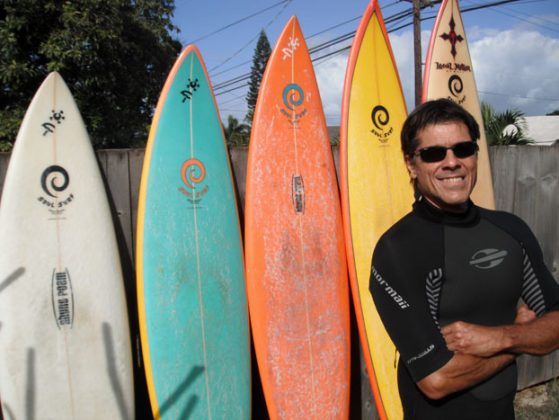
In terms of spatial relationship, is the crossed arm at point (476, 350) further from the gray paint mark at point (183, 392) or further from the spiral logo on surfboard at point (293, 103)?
the spiral logo on surfboard at point (293, 103)

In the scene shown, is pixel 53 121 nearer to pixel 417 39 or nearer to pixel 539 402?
pixel 539 402

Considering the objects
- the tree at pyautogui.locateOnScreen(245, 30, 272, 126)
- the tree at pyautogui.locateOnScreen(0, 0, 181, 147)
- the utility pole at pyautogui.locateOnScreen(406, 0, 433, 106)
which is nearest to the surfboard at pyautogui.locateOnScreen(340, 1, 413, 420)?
the tree at pyautogui.locateOnScreen(0, 0, 181, 147)

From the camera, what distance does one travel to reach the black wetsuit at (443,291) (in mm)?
1032

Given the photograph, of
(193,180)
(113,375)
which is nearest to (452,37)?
(193,180)

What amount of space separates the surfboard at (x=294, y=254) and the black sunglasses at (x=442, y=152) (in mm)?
1178

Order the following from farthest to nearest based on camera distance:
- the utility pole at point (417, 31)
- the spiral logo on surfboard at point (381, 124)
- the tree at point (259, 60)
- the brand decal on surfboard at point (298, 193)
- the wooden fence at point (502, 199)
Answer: the tree at point (259, 60), the utility pole at point (417, 31), the spiral logo on surfboard at point (381, 124), the brand decal on surfboard at point (298, 193), the wooden fence at point (502, 199)

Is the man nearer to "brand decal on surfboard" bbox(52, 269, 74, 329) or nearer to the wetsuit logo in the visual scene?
the wetsuit logo

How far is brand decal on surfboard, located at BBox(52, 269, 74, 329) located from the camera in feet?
6.34

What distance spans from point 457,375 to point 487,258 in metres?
0.30

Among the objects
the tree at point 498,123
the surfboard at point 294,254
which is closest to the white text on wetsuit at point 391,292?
the surfboard at point 294,254

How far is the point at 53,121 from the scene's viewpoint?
2027 millimetres

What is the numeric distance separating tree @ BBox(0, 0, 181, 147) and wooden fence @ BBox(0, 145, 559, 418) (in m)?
2.95

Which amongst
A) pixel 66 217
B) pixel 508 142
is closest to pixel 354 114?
pixel 66 217

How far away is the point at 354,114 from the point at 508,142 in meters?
4.95
